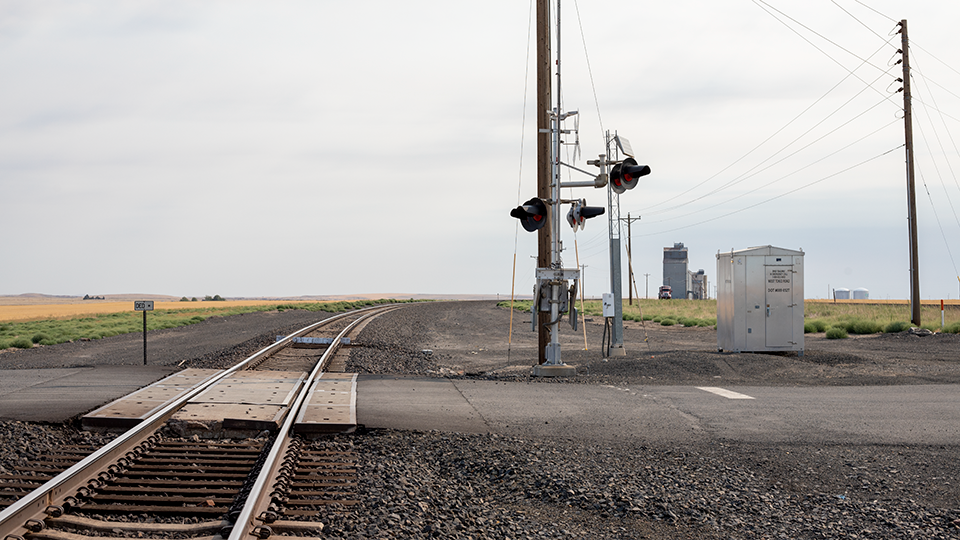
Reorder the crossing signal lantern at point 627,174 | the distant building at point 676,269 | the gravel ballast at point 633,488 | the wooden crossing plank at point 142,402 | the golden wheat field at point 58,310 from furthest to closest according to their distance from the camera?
the distant building at point 676,269
the golden wheat field at point 58,310
the crossing signal lantern at point 627,174
the wooden crossing plank at point 142,402
the gravel ballast at point 633,488

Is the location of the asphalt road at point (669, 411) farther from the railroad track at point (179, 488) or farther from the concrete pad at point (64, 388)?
the concrete pad at point (64, 388)

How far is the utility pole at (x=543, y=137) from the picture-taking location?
15805mm

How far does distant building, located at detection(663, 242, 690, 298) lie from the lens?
432 feet

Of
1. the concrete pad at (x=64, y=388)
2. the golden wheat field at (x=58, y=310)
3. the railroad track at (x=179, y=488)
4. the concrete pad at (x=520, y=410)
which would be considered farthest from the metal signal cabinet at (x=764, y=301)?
the golden wheat field at (x=58, y=310)

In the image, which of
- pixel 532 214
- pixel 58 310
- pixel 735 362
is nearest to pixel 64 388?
pixel 532 214

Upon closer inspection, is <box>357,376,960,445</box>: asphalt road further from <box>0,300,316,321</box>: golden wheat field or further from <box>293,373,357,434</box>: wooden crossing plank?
<box>0,300,316,321</box>: golden wheat field

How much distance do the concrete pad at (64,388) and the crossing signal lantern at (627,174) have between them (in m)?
8.61

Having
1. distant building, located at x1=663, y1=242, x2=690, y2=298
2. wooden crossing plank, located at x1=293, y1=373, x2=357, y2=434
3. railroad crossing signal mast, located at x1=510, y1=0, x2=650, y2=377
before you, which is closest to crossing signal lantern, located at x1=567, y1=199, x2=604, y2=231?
railroad crossing signal mast, located at x1=510, y1=0, x2=650, y2=377

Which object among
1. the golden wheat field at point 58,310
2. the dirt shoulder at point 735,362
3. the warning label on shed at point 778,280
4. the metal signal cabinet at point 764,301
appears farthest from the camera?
the golden wheat field at point 58,310

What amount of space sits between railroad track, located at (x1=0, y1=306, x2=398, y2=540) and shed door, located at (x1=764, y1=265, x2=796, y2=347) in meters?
14.9

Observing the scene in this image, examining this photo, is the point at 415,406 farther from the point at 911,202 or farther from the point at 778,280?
the point at 911,202

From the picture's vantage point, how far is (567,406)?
1093 centimetres

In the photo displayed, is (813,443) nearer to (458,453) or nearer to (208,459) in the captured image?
(458,453)

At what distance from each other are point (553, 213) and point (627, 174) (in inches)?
69.4
